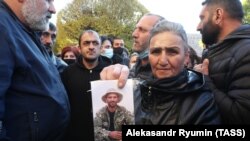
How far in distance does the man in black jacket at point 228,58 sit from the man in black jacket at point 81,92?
1.51 meters

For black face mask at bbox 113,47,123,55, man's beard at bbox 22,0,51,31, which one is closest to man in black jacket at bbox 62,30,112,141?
man's beard at bbox 22,0,51,31

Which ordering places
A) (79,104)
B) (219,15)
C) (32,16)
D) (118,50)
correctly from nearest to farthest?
(32,16)
(219,15)
(79,104)
(118,50)

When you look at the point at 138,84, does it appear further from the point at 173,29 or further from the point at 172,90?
the point at 173,29

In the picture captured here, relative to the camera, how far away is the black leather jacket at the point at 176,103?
1.95 metres

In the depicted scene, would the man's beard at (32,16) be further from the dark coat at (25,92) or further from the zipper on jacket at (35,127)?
the zipper on jacket at (35,127)

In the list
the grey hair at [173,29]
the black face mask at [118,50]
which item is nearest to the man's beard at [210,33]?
the grey hair at [173,29]

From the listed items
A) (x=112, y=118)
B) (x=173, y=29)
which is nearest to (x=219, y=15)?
(x=173, y=29)

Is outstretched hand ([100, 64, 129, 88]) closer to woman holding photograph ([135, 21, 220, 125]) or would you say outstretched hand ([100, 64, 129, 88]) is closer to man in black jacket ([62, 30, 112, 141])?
woman holding photograph ([135, 21, 220, 125])

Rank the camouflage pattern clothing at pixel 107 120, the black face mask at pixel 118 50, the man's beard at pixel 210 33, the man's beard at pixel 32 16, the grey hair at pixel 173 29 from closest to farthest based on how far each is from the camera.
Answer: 1. the camouflage pattern clothing at pixel 107 120
2. the grey hair at pixel 173 29
3. the man's beard at pixel 32 16
4. the man's beard at pixel 210 33
5. the black face mask at pixel 118 50

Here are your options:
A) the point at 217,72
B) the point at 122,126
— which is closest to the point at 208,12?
the point at 217,72

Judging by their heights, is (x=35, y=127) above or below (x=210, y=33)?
below

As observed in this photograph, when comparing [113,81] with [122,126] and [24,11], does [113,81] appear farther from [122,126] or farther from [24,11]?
[24,11]

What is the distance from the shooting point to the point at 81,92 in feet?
12.9

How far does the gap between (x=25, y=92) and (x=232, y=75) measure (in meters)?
1.29
